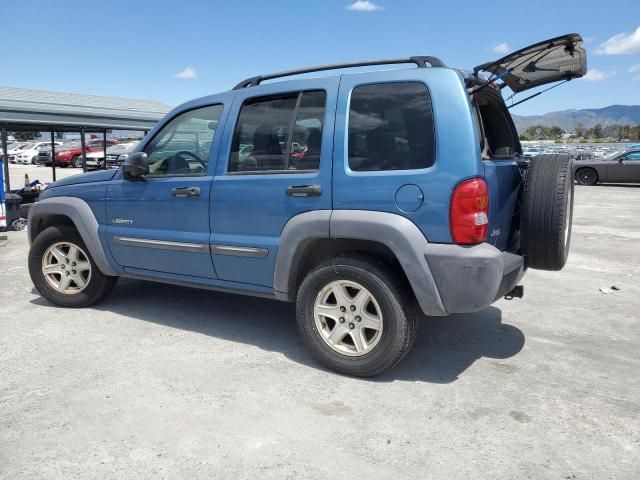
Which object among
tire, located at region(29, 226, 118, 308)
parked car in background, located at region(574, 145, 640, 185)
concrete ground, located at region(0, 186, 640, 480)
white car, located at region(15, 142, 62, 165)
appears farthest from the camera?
white car, located at region(15, 142, 62, 165)

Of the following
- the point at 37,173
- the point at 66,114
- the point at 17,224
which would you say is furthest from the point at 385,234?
the point at 37,173

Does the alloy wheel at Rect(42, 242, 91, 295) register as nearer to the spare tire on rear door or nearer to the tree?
the spare tire on rear door

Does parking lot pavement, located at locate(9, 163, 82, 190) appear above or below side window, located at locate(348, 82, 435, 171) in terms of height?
below

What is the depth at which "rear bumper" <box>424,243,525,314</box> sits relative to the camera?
9.88 feet

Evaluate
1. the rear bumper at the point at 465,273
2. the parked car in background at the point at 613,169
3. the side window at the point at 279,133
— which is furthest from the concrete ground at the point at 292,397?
the parked car in background at the point at 613,169

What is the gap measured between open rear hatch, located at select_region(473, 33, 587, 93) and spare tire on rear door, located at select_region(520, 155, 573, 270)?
2.25 ft

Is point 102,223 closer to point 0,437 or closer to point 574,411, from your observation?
point 0,437

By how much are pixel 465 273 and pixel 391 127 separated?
3.27 ft

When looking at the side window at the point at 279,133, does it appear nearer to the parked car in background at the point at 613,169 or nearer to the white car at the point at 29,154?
the parked car in background at the point at 613,169

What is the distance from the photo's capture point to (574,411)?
9.95 ft

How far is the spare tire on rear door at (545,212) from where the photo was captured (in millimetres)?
3389

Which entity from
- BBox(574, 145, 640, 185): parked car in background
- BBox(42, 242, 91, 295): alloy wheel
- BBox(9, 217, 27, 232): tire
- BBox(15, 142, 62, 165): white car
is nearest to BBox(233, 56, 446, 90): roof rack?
BBox(42, 242, 91, 295): alloy wheel

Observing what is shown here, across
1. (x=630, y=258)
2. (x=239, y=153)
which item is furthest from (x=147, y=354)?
(x=630, y=258)

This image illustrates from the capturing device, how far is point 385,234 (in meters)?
3.15
